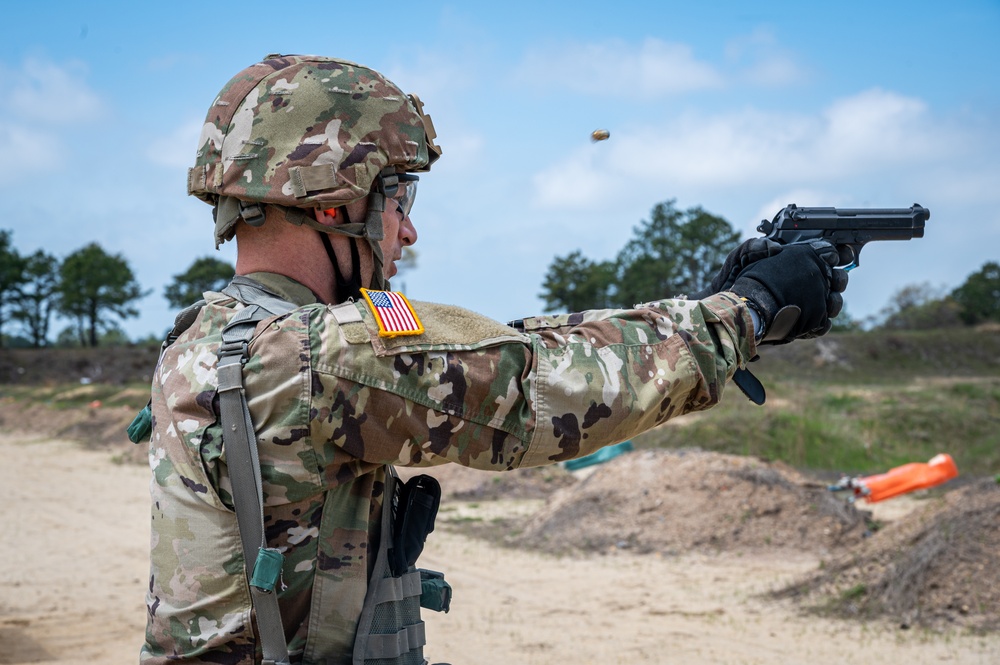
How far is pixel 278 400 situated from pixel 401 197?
77cm

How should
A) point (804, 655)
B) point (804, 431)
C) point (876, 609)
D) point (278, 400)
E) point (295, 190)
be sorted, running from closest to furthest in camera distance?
point (278, 400), point (295, 190), point (804, 655), point (876, 609), point (804, 431)

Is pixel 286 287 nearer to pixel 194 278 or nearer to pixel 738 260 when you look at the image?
pixel 738 260

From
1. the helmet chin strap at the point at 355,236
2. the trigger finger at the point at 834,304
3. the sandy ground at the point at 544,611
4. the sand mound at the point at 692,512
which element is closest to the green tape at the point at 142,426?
the helmet chin strap at the point at 355,236

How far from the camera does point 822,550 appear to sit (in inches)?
388

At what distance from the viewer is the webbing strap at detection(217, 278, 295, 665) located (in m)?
→ 1.83

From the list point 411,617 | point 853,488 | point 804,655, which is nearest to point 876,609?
point 804,655

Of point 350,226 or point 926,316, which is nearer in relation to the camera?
point 350,226

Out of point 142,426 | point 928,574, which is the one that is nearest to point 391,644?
point 142,426

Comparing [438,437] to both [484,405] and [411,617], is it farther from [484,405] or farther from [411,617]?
[411,617]

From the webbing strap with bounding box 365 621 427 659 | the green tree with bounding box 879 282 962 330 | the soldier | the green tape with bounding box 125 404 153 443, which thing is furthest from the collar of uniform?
the green tree with bounding box 879 282 962 330

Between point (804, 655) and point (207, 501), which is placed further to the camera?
point (804, 655)

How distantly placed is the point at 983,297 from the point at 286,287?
3233cm

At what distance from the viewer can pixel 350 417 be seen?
6.00 ft

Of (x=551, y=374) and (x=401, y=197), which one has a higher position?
(x=401, y=197)
